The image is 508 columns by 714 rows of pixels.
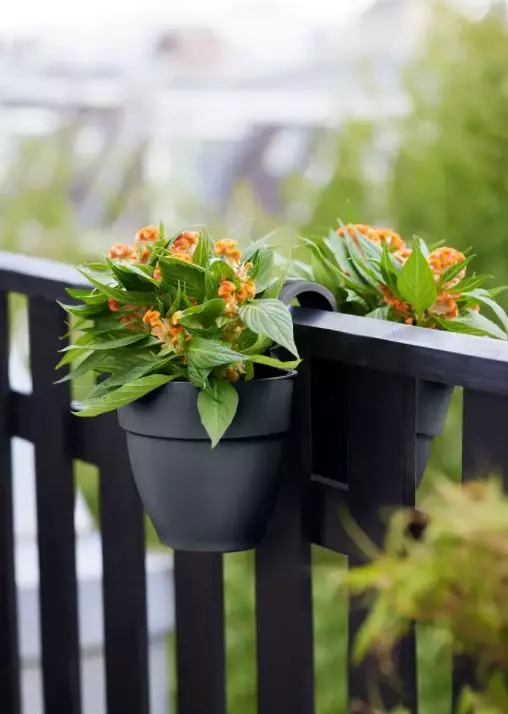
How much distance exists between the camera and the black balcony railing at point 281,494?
1064mm

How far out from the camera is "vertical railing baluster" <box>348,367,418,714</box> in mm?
1117

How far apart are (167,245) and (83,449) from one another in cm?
55

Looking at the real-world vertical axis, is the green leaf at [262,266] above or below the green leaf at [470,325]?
above

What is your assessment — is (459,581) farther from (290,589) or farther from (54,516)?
(54,516)

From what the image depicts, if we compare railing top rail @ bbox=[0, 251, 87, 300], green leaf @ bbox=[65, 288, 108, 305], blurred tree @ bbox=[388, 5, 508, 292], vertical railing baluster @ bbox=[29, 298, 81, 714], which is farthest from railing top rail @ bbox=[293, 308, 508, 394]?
blurred tree @ bbox=[388, 5, 508, 292]

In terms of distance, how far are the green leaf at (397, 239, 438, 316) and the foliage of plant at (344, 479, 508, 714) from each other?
1.53 ft

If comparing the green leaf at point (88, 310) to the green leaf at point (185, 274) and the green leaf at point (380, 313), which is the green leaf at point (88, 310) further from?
the green leaf at point (380, 313)

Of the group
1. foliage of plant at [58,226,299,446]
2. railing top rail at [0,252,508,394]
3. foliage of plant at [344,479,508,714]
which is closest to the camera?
foliage of plant at [344,479,508,714]

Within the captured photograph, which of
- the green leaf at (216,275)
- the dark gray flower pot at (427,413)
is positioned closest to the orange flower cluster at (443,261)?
the dark gray flower pot at (427,413)

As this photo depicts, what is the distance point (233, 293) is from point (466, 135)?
3.25 m

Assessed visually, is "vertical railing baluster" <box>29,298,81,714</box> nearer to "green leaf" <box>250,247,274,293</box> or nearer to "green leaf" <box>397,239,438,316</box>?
"green leaf" <box>250,247,274,293</box>

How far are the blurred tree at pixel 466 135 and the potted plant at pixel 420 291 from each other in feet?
9.65

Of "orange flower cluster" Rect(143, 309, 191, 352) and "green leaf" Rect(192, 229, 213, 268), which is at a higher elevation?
"green leaf" Rect(192, 229, 213, 268)

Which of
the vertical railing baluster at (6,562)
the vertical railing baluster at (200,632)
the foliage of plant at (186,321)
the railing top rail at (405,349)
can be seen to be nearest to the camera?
the railing top rail at (405,349)
